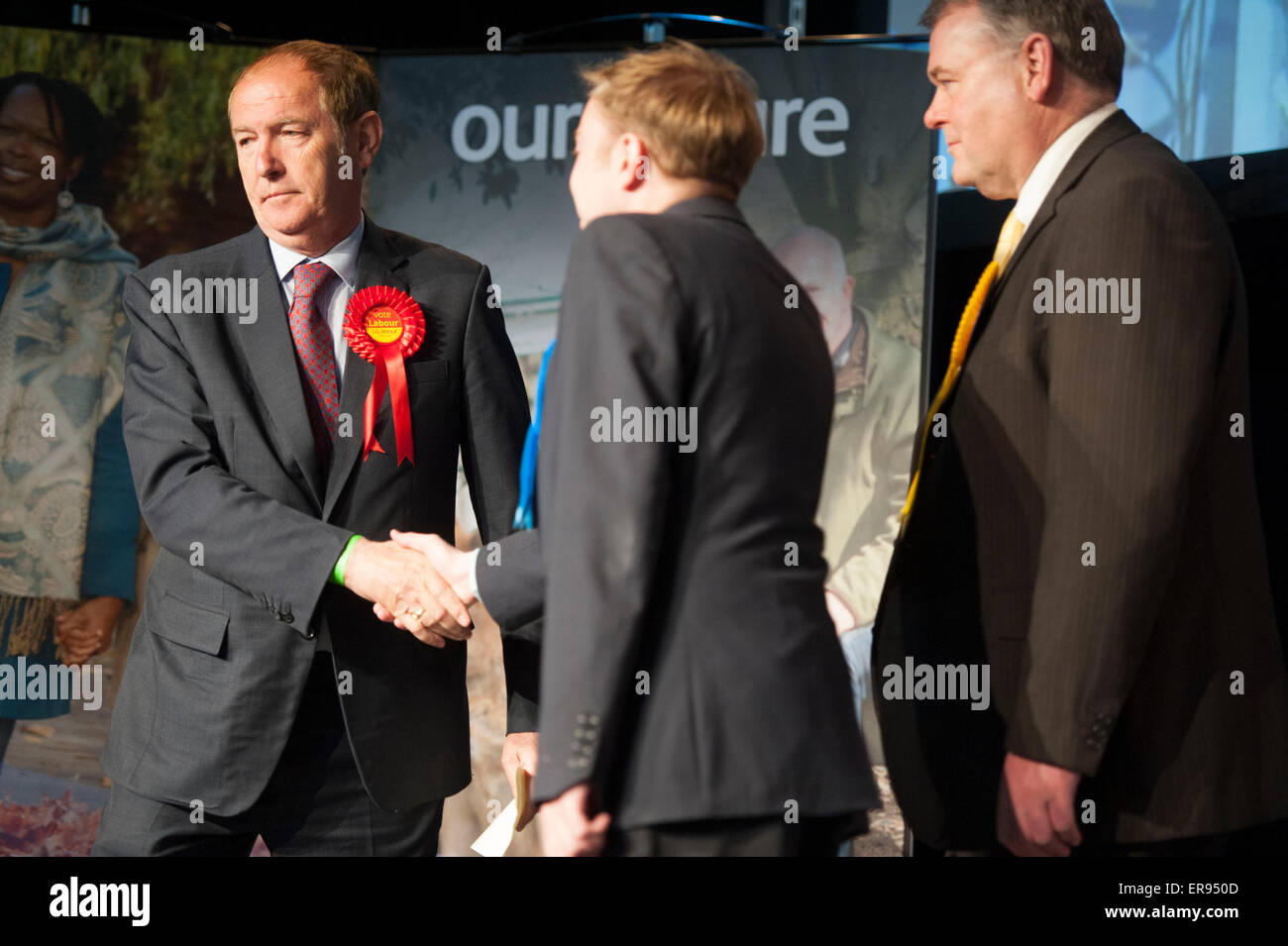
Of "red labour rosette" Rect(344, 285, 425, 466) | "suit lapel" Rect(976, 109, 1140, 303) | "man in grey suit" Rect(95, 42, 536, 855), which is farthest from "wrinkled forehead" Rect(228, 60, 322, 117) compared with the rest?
"suit lapel" Rect(976, 109, 1140, 303)

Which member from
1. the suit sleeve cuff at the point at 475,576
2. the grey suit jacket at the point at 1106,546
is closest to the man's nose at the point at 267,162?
the suit sleeve cuff at the point at 475,576

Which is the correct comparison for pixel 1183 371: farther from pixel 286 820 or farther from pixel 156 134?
pixel 156 134

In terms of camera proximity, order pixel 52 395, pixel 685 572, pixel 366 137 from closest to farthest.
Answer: pixel 685 572 < pixel 366 137 < pixel 52 395

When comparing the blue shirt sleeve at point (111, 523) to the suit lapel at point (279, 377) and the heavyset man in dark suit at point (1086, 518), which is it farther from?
the heavyset man in dark suit at point (1086, 518)

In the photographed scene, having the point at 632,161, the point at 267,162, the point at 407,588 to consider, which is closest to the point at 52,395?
the point at 267,162

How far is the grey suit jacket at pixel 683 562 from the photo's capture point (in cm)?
153

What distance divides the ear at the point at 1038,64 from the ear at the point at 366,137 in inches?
48.4

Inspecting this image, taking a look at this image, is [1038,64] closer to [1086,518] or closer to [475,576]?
[1086,518]

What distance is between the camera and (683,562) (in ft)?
5.19

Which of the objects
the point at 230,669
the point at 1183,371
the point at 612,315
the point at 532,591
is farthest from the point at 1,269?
the point at 1183,371

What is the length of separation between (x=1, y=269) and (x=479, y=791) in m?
1.92

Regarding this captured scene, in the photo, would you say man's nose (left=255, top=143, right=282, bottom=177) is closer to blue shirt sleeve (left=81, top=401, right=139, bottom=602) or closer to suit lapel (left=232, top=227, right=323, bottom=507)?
suit lapel (left=232, top=227, right=323, bottom=507)

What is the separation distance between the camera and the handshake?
222cm

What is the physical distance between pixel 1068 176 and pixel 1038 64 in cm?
23
